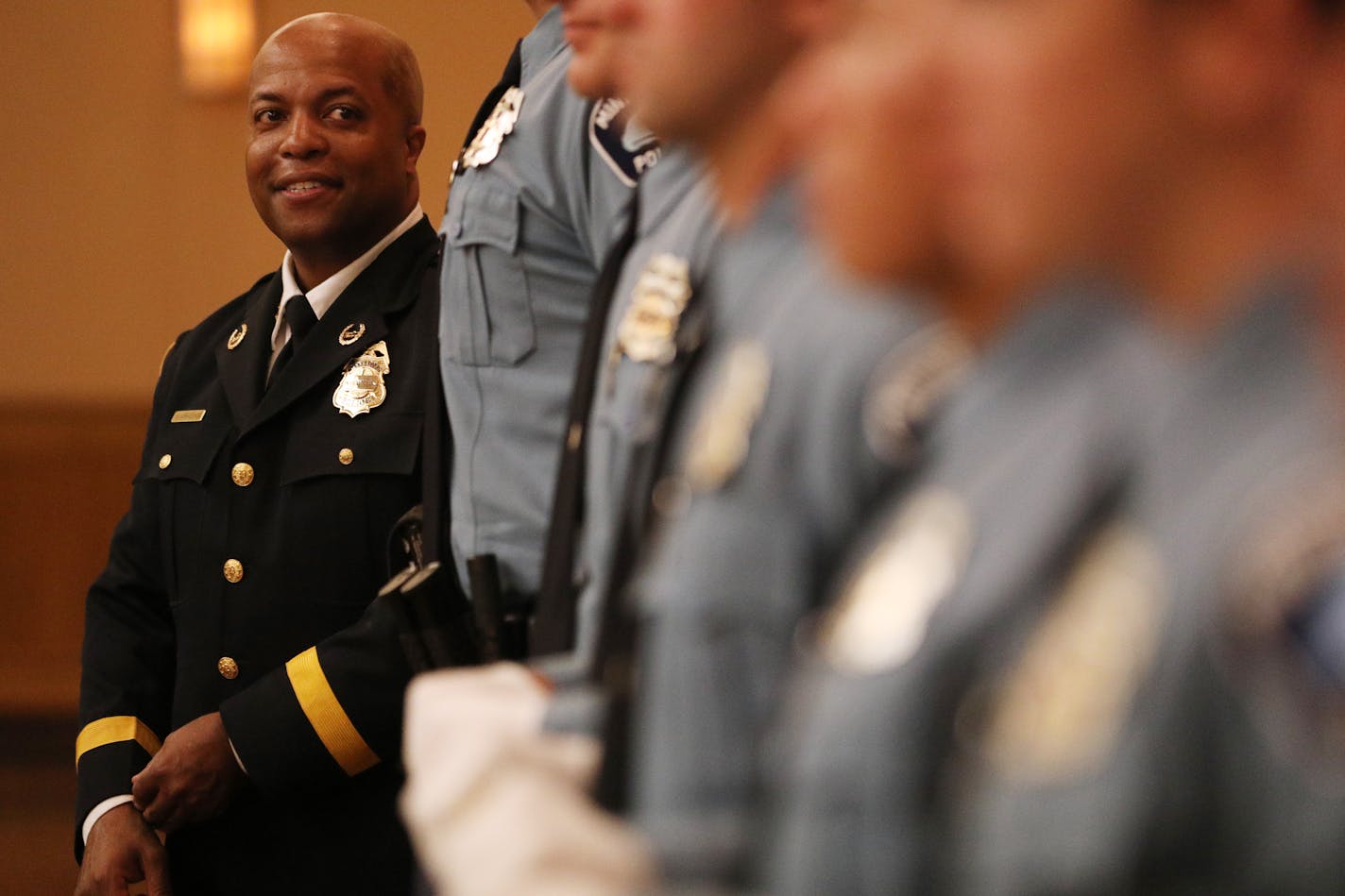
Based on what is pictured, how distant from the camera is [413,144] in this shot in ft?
6.56

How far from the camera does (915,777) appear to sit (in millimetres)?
458

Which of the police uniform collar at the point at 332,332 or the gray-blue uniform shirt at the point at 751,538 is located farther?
the police uniform collar at the point at 332,332

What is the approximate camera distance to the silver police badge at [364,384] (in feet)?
5.74

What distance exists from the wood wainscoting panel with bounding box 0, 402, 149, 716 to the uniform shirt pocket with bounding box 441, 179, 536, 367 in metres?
2.80

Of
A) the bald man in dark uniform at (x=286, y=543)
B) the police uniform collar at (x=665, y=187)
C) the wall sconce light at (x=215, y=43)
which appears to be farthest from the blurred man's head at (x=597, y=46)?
the wall sconce light at (x=215, y=43)

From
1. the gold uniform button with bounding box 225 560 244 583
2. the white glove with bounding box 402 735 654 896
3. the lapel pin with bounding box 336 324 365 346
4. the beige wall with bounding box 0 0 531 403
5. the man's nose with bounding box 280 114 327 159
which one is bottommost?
the white glove with bounding box 402 735 654 896

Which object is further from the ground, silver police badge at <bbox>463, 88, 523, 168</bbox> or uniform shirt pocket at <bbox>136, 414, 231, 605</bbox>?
silver police badge at <bbox>463, 88, 523, 168</bbox>

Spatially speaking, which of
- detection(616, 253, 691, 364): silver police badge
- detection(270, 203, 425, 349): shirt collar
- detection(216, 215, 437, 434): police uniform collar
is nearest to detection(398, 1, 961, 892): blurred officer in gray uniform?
detection(616, 253, 691, 364): silver police badge

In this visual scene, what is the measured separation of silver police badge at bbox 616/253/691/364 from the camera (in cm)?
84

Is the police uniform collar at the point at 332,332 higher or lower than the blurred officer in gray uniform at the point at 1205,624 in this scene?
higher

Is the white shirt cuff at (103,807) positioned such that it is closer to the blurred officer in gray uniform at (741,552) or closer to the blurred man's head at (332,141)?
the blurred man's head at (332,141)

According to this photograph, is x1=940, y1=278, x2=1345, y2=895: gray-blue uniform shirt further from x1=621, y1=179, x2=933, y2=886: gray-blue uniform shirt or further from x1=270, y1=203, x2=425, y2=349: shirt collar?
x1=270, y1=203, x2=425, y2=349: shirt collar

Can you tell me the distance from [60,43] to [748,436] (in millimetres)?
3832

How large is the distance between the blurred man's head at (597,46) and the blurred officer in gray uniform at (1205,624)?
1.25 ft
